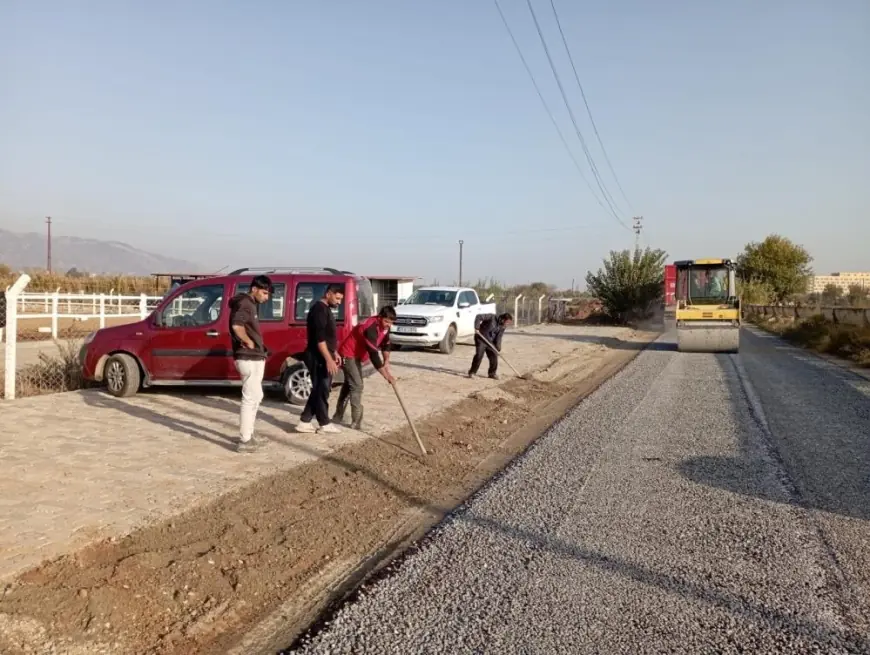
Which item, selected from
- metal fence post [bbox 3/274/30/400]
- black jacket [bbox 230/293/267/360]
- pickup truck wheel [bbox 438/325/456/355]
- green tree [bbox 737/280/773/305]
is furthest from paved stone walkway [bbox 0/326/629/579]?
green tree [bbox 737/280/773/305]

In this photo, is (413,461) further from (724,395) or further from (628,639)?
(724,395)

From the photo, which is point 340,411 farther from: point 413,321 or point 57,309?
point 57,309

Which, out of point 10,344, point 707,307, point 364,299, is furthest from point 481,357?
point 707,307

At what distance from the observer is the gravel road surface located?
153 inches

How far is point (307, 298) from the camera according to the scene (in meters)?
10.7

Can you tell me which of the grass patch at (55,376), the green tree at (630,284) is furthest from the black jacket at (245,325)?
the green tree at (630,284)

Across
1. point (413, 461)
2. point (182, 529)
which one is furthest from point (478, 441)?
point (182, 529)

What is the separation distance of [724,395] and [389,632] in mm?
11161

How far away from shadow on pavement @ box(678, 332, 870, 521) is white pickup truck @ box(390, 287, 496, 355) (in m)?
7.65

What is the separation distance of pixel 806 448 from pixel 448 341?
12.8 meters

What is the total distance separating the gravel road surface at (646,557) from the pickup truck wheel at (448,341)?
1108cm

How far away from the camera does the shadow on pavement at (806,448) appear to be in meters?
6.74

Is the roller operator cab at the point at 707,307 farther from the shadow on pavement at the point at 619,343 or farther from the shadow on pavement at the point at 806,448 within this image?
the shadow on pavement at the point at 806,448

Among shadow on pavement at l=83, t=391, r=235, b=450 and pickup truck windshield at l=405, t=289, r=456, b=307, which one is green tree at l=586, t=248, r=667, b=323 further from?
shadow on pavement at l=83, t=391, r=235, b=450
